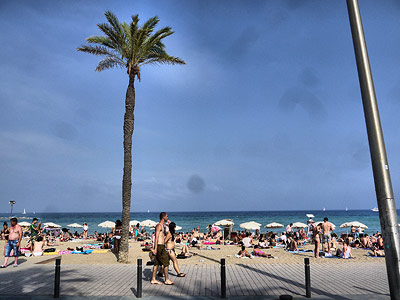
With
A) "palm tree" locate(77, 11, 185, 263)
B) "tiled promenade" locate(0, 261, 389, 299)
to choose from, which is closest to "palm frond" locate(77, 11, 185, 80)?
"palm tree" locate(77, 11, 185, 263)

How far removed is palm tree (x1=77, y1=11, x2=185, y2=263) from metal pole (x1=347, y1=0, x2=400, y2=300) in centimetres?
972

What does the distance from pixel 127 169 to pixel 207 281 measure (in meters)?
6.80

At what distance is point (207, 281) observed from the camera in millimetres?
9125

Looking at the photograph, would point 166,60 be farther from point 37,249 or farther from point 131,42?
point 37,249

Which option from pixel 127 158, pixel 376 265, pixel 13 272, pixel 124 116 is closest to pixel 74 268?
pixel 13 272

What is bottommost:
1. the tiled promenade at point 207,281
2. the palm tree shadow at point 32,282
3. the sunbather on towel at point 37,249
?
the tiled promenade at point 207,281

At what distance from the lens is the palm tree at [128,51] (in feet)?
46.1

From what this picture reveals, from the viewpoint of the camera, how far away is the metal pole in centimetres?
599

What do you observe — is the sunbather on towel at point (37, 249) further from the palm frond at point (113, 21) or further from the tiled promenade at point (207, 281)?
the palm frond at point (113, 21)

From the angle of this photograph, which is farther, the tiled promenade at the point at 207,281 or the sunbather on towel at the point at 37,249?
the sunbather on towel at the point at 37,249

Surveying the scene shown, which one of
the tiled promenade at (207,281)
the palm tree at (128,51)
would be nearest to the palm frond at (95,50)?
the palm tree at (128,51)

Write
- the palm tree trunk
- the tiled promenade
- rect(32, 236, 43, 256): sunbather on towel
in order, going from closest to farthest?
the tiled promenade
the palm tree trunk
rect(32, 236, 43, 256): sunbather on towel

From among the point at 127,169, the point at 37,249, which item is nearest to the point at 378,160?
the point at 127,169

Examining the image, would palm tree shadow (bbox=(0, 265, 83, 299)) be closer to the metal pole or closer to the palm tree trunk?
the palm tree trunk
